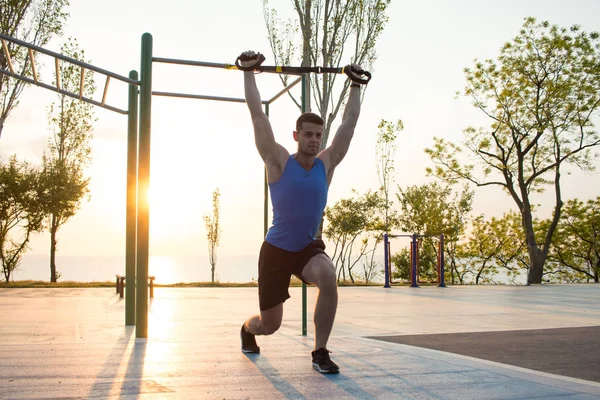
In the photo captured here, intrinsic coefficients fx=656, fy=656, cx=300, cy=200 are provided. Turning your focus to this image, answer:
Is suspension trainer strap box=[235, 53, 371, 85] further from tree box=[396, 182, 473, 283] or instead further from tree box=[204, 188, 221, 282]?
tree box=[396, 182, 473, 283]

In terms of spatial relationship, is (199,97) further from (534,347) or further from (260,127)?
(534,347)

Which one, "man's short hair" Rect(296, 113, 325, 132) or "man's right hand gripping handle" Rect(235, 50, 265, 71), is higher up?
"man's right hand gripping handle" Rect(235, 50, 265, 71)

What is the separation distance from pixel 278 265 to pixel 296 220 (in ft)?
0.92

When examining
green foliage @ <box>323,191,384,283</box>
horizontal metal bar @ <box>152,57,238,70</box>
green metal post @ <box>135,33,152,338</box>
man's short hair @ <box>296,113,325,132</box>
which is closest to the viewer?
man's short hair @ <box>296,113,325,132</box>

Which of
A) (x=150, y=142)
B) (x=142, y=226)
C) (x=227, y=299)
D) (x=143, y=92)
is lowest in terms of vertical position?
(x=227, y=299)

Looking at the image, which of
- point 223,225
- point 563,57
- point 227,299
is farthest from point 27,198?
point 563,57

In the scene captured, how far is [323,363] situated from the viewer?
11.1ft

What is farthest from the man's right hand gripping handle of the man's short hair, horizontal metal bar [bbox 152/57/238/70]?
horizontal metal bar [bbox 152/57/238/70]

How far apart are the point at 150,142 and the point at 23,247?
15.7 metres

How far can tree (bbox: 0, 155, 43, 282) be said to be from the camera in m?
17.5

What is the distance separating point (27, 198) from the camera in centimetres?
1769

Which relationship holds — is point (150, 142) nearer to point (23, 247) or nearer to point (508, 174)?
point (23, 247)

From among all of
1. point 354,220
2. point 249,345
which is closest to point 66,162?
point 354,220

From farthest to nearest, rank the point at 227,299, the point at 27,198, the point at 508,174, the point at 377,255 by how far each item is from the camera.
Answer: the point at 377,255 < the point at 508,174 < the point at 27,198 < the point at 227,299
